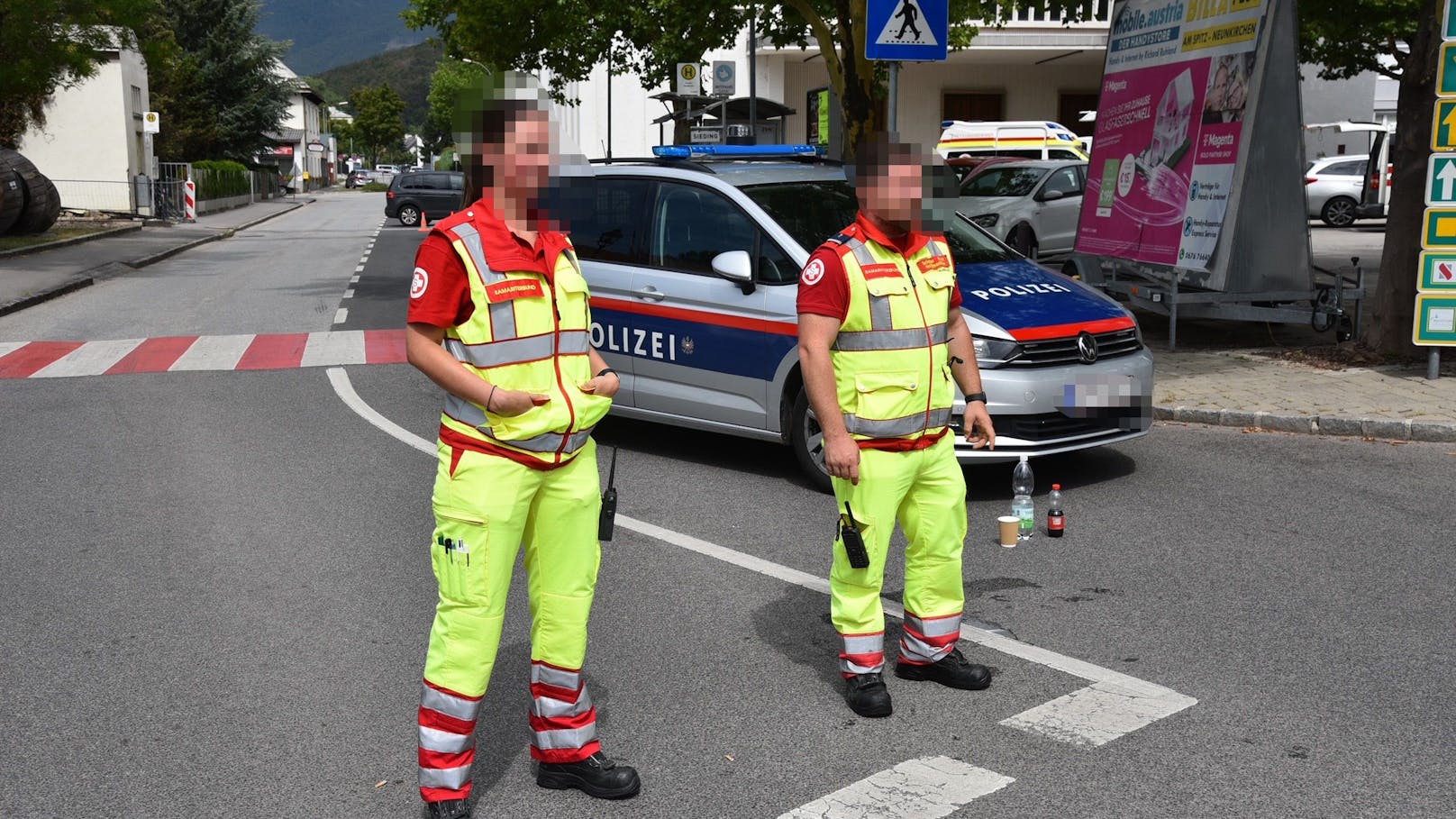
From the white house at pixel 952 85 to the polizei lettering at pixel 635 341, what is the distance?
31.4 meters

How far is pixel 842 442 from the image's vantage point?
432 centimetres

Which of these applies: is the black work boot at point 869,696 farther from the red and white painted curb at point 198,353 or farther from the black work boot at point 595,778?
the red and white painted curb at point 198,353

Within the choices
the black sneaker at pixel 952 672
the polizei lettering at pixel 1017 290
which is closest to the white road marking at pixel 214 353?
the polizei lettering at pixel 1017 290

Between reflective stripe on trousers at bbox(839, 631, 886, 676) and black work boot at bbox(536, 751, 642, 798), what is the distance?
0.89 metres

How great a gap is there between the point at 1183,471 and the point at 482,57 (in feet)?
57.6

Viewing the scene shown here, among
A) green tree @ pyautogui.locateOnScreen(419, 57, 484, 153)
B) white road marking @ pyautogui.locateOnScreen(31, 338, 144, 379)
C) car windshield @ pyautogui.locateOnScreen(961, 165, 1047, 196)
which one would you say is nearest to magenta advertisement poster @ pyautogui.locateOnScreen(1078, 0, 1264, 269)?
car windshield @ pyautogui.locateOnScreen(961, 165, 1047, 196)

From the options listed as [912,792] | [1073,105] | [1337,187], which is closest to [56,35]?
[912,792]

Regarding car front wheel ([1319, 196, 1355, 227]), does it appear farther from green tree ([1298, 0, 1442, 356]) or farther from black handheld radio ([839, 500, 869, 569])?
black handheld radio ([839, 500, 869, 569])

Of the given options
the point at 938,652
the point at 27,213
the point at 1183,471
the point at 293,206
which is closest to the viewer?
the point at 938,652

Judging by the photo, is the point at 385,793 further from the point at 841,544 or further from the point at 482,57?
the point at 482,57

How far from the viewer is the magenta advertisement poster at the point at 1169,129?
11898 millimetres

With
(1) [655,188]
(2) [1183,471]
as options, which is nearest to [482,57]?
(1) [655,188]

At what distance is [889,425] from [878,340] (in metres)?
0.27

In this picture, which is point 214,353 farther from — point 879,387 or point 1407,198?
point 1407,198
